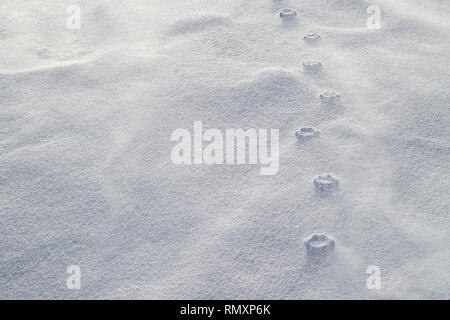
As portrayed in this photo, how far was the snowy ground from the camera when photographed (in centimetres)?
168

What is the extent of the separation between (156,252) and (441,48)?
2.13 metres

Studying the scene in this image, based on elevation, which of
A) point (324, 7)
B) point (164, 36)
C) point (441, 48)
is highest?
point (324, 7)

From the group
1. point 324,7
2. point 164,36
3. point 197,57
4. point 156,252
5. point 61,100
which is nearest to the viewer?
point 156,252

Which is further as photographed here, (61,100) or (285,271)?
(61,100)

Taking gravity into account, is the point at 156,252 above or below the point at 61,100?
below

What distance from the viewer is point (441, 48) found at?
273cm

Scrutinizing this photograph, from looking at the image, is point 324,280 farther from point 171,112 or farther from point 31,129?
point 31,129

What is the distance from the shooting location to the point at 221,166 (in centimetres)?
208

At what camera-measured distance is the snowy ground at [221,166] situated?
168 cm

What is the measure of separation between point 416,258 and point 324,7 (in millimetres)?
2035

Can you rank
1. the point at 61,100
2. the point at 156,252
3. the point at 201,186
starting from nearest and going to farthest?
the point at 156,252
the point at 201,186
the point at 61,100

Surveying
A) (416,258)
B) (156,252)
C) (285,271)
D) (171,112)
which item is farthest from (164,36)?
(416,258)

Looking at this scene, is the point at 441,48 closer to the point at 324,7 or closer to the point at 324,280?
the point at 324,7

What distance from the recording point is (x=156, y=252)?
1.75m
